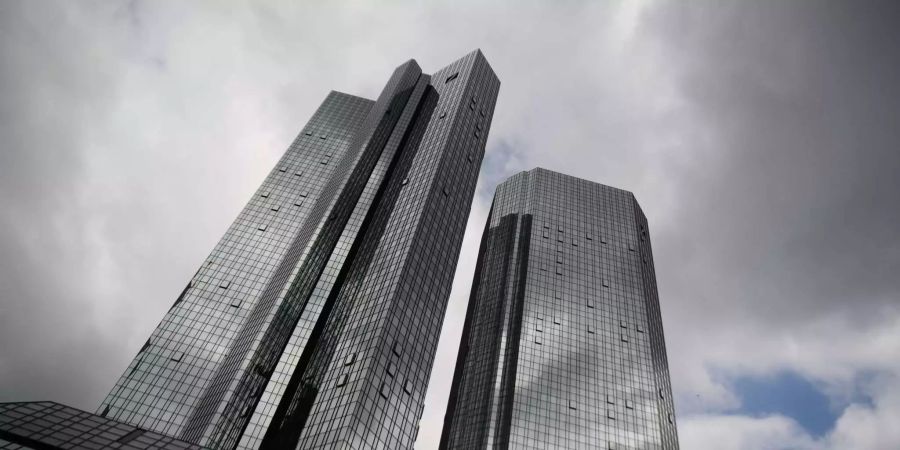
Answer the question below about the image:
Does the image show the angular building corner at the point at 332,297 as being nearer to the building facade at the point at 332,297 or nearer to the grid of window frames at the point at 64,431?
the building facade at the point at 332,297

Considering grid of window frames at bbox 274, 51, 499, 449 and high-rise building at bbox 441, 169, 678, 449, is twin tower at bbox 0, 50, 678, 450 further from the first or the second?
high-rise building at bbox 441, 169, 678, 449

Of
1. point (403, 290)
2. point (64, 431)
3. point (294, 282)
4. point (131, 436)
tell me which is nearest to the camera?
point (64, 431)

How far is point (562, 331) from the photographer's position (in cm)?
13975

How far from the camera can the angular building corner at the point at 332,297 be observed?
271 ft

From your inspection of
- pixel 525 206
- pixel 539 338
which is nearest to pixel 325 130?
pixel 525 206

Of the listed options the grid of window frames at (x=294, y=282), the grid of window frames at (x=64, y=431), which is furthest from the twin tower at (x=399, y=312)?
the grid of window frames at (x=294, y=282)

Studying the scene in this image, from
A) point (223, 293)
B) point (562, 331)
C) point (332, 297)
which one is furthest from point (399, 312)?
point (562, 331)

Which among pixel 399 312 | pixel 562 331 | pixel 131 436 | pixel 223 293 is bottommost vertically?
pixel 131 436

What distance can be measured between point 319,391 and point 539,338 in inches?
2686

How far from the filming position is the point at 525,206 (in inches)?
6718

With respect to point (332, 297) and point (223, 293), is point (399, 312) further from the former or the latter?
point (223, 293)

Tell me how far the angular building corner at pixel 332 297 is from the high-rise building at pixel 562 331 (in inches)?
1538

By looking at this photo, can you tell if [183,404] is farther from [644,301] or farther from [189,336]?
[644,301]

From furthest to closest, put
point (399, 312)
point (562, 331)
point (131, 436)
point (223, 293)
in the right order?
point (562, 331) < point (223, 293) < point (399, 312) < point (131, 436)
